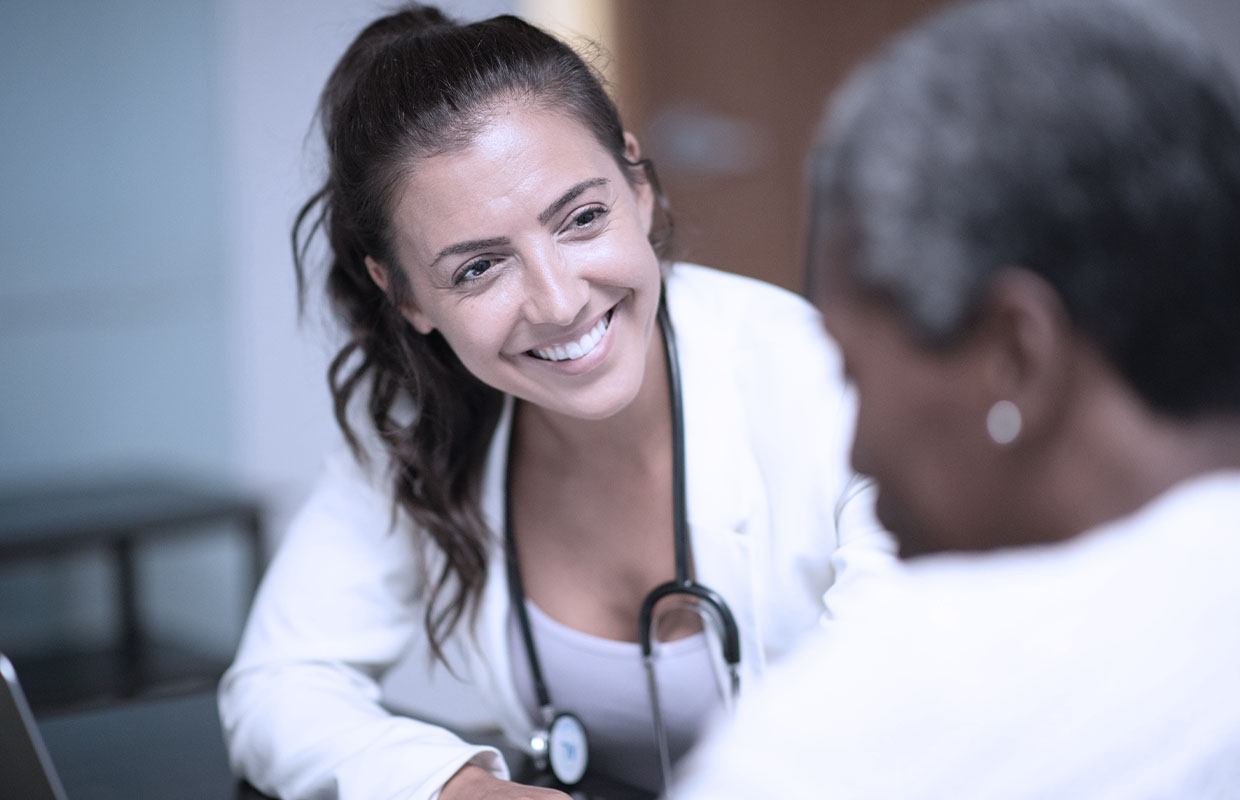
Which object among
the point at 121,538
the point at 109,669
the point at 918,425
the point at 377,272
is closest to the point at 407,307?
the point at 377,272

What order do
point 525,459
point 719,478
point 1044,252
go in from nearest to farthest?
point 1044,252 < point 719,478 < point 525,459

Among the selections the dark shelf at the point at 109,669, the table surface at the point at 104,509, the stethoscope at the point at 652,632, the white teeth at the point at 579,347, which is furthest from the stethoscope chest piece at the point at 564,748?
the table surface at the point at 104,509

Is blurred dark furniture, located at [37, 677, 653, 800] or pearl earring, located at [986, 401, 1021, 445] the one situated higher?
pearl earring, located at [986, 401, 1021, 445]

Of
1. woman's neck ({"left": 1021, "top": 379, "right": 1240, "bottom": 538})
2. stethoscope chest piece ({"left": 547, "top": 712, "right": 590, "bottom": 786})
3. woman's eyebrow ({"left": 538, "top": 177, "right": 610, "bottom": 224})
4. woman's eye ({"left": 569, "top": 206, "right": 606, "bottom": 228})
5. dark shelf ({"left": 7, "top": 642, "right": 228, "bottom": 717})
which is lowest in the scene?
dark shelf ({"left": 7, "top": 642, "right": 228, "bottom": 717})

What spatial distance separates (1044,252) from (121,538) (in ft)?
7.57

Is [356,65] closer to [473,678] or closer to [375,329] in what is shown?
[375,329]

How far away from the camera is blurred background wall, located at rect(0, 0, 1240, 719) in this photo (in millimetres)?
2613

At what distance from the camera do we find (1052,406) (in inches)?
21.3

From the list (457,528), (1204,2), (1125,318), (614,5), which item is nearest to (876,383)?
(1125,318)

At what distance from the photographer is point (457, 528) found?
135cm

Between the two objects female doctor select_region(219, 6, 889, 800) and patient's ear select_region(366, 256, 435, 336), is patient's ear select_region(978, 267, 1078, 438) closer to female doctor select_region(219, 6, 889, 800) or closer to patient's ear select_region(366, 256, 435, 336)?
female doctor select_region(219, 6, 889, 800)

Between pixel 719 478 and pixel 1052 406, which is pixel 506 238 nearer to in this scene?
pixel 719 478

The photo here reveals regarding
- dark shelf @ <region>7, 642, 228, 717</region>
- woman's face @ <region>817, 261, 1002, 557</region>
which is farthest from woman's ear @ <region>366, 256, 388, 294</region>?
dark shelf @ <region>7, 642, 228, 717</region>

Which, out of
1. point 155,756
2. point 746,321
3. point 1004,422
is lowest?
point 155,756
